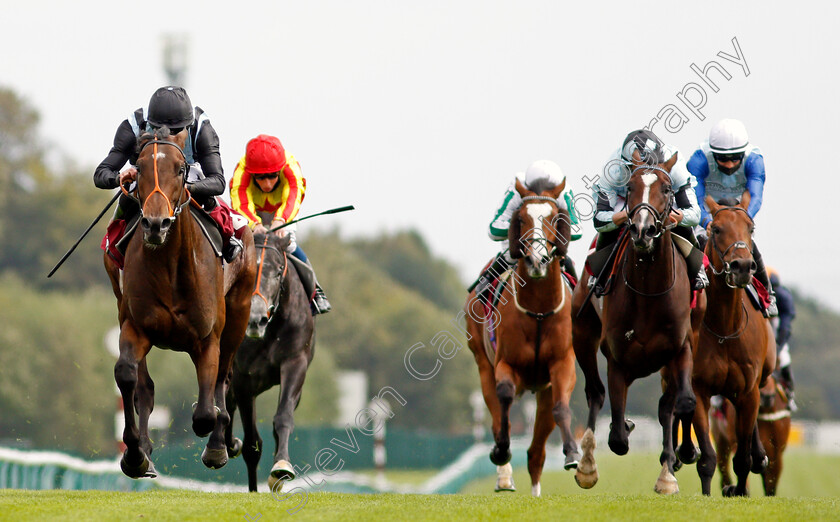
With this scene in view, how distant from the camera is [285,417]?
9.86 metres

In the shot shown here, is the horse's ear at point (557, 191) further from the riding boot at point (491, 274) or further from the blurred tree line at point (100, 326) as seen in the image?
the blurred tree line at point (100, 326)

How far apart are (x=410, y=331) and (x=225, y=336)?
59.9 metres

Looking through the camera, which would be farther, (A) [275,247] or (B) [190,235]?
(A) [275,247]

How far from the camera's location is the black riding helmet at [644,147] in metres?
9.29

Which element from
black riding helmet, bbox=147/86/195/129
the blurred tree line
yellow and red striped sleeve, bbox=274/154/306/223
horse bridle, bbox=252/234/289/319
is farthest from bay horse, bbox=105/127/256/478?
the blurred tree line

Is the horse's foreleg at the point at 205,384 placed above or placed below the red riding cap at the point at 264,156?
below

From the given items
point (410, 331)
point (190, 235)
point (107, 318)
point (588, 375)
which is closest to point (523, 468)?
point (588, 375)

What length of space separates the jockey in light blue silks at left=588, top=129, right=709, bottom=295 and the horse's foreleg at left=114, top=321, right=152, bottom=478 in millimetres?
3740

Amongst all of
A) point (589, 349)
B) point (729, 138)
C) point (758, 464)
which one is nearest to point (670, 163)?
point (729, 138)

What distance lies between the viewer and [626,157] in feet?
31.0

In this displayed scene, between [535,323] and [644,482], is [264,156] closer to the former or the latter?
A: [535,323]

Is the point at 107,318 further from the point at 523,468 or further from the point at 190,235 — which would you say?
the point at 190,235

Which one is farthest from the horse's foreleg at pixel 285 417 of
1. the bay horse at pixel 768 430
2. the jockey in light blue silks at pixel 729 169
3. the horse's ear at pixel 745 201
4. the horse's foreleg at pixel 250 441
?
the bay horse at pixel 768 430

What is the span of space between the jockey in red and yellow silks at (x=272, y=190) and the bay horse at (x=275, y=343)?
15 cm
